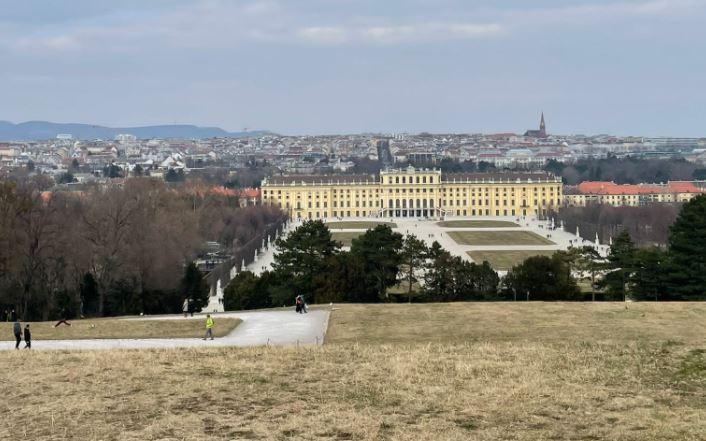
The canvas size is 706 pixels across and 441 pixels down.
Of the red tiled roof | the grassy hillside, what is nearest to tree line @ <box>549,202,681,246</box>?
the red tiled roof

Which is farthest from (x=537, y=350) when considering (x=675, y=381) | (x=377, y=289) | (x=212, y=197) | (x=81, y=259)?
(x=212, y=197)

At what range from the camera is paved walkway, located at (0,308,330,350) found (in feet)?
55.3

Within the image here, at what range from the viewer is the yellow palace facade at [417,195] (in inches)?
3927

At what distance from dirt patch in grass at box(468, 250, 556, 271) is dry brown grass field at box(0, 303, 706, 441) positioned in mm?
29510

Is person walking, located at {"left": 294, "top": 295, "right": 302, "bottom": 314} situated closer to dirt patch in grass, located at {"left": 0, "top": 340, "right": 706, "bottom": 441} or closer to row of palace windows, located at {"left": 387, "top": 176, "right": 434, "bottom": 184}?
dirt patch in grass, located at {"left": 0, "top": 340, "right": 706, "bottom": 441}

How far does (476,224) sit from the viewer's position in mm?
83375


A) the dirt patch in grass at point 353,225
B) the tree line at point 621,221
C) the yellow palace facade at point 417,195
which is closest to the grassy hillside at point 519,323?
the tree line at point 621,221

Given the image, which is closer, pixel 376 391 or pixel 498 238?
pixel 376 391

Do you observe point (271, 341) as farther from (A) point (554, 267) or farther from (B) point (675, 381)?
(A) point (554, 267)

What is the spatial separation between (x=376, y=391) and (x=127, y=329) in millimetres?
9201

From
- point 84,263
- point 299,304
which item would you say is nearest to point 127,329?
point 299,304

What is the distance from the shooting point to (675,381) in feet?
38.7

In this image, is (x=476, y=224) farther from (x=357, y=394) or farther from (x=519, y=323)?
(x=357, y=394)

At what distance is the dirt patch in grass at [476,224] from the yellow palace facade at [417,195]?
12019mm
